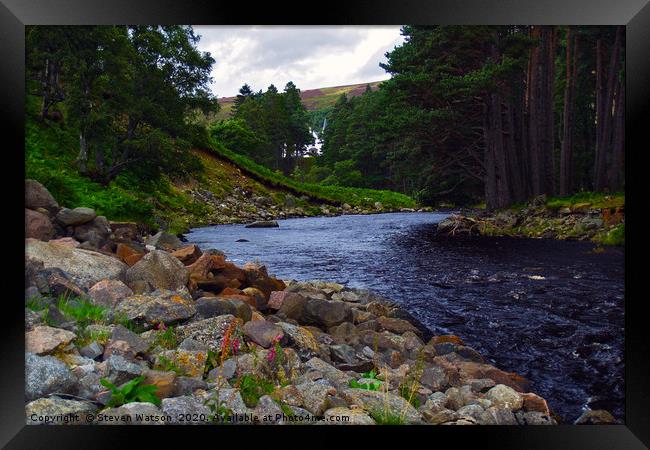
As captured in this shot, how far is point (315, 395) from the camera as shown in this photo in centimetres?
318

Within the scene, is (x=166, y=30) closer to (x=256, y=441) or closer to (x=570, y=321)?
(x=256, y=441)

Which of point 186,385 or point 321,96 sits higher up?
point 321,96

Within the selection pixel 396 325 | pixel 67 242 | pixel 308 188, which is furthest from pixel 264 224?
pixel 67 242

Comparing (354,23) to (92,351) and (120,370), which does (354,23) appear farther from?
(92,351)

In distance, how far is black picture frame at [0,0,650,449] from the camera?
3.11 metres

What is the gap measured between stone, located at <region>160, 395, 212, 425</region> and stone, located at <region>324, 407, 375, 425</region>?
83 cm

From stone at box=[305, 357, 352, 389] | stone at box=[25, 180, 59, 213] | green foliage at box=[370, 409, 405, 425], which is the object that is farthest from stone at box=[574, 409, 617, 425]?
stone at box=[25, 180, 59, 213]

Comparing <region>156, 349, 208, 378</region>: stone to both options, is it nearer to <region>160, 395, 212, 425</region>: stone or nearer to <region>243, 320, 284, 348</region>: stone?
<region>160, 395, 212, 425</region>: stone

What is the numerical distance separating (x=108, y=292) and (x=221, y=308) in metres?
0.99

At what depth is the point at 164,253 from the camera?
4.69m

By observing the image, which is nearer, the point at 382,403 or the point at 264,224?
the point at 382,403

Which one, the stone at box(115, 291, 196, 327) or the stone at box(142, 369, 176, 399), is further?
the stone at box(115, 291, 196, 327)

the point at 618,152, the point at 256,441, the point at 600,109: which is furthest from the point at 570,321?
the point at 256,441
